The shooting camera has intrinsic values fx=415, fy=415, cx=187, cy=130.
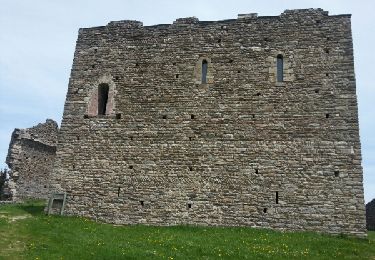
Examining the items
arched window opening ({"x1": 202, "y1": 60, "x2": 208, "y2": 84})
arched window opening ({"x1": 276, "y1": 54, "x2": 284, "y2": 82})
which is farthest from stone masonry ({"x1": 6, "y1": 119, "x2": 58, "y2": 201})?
arched window opening ({"x1": 276, "y1": 54, "x2": 284, "y2": 82})

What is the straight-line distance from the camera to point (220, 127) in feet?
49.8

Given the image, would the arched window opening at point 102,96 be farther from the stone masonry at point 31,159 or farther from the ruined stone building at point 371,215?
the ruined stone building at point 371,215

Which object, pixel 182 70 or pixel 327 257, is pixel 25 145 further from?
pixel 327 257

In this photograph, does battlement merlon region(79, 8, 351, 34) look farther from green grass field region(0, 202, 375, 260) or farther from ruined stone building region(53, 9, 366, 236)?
green grass field region(0, 202, 375, 260)

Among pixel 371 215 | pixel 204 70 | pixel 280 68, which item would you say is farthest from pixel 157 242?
pixel 371 215

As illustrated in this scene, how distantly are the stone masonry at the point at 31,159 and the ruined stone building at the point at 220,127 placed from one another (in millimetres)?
6653

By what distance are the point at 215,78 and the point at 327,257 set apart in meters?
7.81

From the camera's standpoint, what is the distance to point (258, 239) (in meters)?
12.3

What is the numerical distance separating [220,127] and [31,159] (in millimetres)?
12745

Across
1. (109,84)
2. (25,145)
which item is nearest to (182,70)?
(109,84)

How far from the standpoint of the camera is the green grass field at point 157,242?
10.7m

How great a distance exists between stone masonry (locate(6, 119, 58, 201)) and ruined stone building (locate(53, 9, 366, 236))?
6653 mm

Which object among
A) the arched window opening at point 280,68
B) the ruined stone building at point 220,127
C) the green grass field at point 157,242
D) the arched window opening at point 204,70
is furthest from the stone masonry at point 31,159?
the arched window opening at point 280,68

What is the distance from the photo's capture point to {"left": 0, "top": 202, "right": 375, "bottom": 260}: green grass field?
10.7 m
